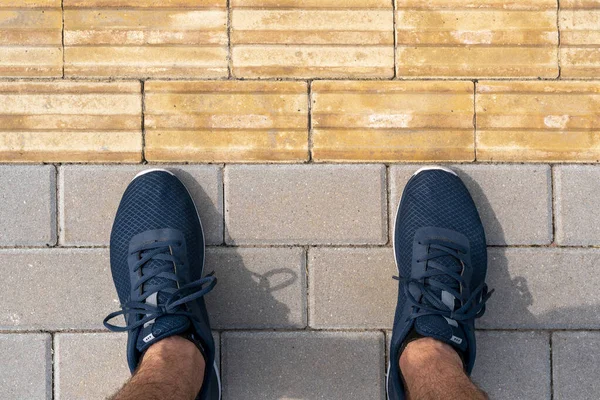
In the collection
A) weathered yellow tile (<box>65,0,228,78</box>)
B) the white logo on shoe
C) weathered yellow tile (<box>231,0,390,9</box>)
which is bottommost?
the white logo on shoe

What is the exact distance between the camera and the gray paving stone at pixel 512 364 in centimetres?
206

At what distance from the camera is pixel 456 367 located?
1.81 meters

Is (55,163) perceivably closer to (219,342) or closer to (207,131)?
(207,131)

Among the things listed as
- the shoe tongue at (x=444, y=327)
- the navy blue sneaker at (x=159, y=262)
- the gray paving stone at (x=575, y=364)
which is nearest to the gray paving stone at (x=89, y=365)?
the navy blue sneaker at (x=159, y=262)

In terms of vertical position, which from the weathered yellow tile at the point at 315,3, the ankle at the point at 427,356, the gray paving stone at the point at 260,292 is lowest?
the ankle at the point at 427,356

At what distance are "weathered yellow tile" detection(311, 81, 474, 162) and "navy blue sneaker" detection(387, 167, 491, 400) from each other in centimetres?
14

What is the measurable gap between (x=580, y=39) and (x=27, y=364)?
2568 mm

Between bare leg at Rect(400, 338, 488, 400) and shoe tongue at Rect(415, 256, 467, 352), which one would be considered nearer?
bare leg at Rect(400, 338, 488, 400)

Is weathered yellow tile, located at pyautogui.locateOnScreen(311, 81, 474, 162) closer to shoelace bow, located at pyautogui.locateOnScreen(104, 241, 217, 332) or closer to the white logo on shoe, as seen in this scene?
shoelace bow, located at pyautogui.locateOnScreen(104, 241, 217, 332)

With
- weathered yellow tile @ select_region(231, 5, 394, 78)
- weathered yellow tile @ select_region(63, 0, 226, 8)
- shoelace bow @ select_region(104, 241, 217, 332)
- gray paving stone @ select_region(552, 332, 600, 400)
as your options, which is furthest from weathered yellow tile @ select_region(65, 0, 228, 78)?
gray paving stone @ select_region(552, 332, 600, 400)

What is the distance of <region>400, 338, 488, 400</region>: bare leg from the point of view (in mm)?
1689

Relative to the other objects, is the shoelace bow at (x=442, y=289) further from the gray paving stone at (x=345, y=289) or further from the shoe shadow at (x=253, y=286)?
the shoe shadow at (x=253, y=286)

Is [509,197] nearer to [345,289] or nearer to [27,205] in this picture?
[345,289]

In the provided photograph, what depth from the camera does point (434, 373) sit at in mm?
1781
